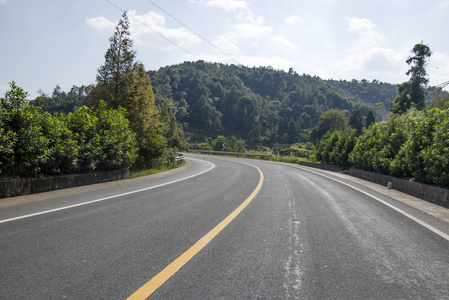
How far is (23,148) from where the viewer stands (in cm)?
831

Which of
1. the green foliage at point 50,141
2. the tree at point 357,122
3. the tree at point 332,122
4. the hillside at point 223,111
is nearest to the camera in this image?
the green foliage at point 50,141

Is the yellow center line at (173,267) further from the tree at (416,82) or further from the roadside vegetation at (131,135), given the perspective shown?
the tree at (416,82)

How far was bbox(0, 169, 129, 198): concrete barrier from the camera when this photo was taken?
311 inches

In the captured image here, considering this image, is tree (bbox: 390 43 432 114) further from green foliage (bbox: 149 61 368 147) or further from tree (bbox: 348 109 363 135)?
green foliage (bbox: 149 61 368 147)

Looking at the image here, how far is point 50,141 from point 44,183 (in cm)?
134

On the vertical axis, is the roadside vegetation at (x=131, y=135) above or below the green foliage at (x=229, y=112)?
below

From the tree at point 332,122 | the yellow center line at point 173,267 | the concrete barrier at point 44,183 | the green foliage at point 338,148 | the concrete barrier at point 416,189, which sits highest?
the tree at point 332,122

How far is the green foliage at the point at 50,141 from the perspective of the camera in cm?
818

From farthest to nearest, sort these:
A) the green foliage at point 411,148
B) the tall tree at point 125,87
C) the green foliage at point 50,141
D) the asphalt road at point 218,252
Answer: the tall tree at point 125,87 → the green foliage at point 411,148 → the green foliage at point 50,141 → the asphalt road at point 218,252

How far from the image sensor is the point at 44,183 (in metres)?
9.08

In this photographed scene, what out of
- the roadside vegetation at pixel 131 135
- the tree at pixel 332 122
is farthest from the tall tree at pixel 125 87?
the tree at pixel 332 122

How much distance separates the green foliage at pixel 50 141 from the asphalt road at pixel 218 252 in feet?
7.79

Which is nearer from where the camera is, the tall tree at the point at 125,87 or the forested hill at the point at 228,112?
the tall tree at the point at 125,87

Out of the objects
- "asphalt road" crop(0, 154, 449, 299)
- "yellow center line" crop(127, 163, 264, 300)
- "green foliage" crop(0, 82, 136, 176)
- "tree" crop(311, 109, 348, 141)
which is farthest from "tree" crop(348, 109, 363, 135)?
"yellow center line" crop(127, 163, 264, 300)
